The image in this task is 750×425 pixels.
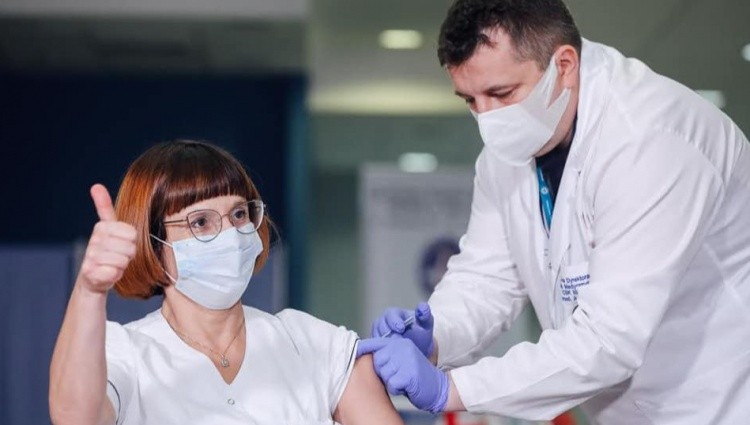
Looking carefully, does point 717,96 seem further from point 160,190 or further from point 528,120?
point 160,190

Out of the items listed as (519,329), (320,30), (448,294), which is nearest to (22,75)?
(320,30)

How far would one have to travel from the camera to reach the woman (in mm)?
1609

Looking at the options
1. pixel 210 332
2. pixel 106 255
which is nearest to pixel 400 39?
pixel 210 332

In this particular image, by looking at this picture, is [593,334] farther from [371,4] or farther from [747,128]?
[371,4]

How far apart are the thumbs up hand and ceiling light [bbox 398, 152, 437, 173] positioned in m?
4.55

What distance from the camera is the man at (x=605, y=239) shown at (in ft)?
5.83

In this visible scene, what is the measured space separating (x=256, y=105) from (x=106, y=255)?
5334 millimetres

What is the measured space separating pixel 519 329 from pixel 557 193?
3.26 m

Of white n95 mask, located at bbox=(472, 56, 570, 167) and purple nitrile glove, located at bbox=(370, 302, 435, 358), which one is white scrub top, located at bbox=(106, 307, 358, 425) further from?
white n95 mask, located at bbox=(472, 56, 570, 167)

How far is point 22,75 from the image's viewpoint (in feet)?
21.5

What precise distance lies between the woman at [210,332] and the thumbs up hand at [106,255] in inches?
8.7

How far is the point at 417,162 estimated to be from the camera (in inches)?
233

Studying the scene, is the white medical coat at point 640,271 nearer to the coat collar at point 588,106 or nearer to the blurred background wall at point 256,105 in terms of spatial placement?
the coat collar at point 588,106

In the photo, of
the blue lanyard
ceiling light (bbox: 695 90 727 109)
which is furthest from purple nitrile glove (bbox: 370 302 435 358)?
ceiling light (bbox: 695 90 727 109)
